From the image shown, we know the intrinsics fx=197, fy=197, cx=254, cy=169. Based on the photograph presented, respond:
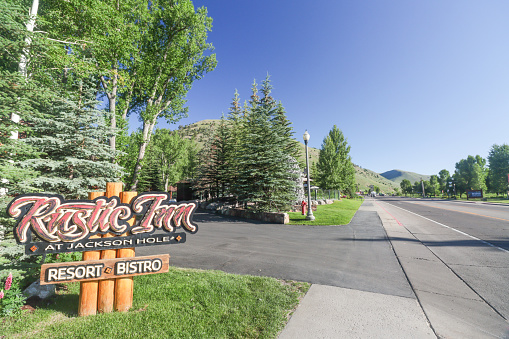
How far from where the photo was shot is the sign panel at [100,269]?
356 cm

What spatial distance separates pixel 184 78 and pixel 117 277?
15828mm

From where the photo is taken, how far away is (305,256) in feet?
23.1

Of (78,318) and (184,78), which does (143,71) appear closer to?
(184,78)

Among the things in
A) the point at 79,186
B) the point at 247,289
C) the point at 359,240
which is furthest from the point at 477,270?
the point at 79,186

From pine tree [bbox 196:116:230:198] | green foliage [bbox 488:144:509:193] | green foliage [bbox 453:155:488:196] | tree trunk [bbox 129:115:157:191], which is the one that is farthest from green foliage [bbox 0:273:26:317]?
green foliage [bbox 453:155:488:196]

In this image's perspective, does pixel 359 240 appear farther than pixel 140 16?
No

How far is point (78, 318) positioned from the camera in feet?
11.9

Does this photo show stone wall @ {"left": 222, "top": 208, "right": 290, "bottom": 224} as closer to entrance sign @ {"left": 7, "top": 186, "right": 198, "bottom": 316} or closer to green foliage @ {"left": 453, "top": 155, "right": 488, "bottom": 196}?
entrance sign @ {"left": 7, "top": 186, "right": 198, "bottom": 316}

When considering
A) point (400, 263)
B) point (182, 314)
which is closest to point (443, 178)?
point (400, 263)

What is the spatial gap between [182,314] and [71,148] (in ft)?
24.8

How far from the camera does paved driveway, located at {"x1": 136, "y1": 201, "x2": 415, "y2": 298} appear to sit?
5.22 m

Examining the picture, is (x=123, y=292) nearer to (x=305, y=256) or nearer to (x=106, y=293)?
(x=106, y=293)

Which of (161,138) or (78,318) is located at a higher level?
(161,138)

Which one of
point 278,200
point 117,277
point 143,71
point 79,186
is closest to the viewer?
point 117,277
